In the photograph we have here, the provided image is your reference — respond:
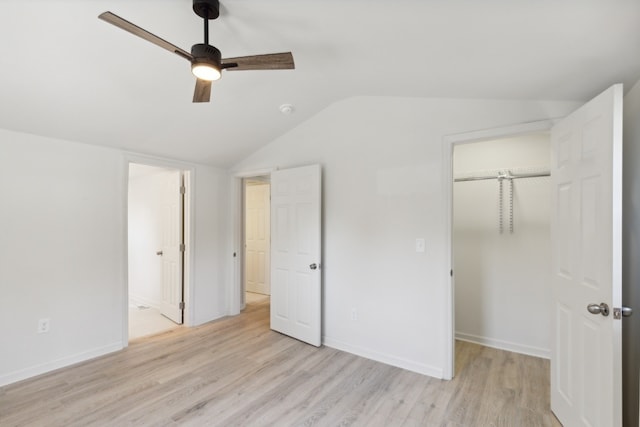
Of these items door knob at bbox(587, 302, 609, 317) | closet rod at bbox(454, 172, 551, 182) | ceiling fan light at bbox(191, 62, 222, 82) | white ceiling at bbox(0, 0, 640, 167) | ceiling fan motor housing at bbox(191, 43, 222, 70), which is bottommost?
door knob at bbox(587, 302, 609, 317)

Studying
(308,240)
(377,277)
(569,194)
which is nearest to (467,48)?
(569,194)

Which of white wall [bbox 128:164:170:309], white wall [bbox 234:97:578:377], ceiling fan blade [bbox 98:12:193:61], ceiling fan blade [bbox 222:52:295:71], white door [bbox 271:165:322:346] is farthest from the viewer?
white wall [bbox 128:164:170:309]

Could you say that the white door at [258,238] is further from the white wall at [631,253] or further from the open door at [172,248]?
the white wall at [631,253]

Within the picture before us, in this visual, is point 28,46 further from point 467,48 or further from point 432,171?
point 432,171

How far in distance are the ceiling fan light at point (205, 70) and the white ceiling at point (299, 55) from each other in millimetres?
364

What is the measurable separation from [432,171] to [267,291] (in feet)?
13.2

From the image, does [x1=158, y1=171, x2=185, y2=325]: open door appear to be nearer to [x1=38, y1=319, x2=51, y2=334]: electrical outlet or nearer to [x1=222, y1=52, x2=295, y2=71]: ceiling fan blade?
[x1=38, y1=319, x2=51, y2=334]: electrical outlet

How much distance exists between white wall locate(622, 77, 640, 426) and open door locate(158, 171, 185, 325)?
429 cm

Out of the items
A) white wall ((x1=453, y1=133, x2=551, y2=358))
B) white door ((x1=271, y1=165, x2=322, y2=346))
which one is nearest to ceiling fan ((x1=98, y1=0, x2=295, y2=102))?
white door ((x1=271, y1=165, x2=322, y2=346))

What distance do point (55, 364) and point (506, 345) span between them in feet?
14.7

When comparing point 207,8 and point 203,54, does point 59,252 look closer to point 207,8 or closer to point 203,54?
point 203,54

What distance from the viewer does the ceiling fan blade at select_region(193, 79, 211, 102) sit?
69.9 inches

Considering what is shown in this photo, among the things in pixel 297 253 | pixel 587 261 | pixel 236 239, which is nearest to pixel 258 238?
pixel 236 239

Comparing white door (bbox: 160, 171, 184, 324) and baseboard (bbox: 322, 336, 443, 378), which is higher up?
white door (bbox: 160, 171, 184, 324)
